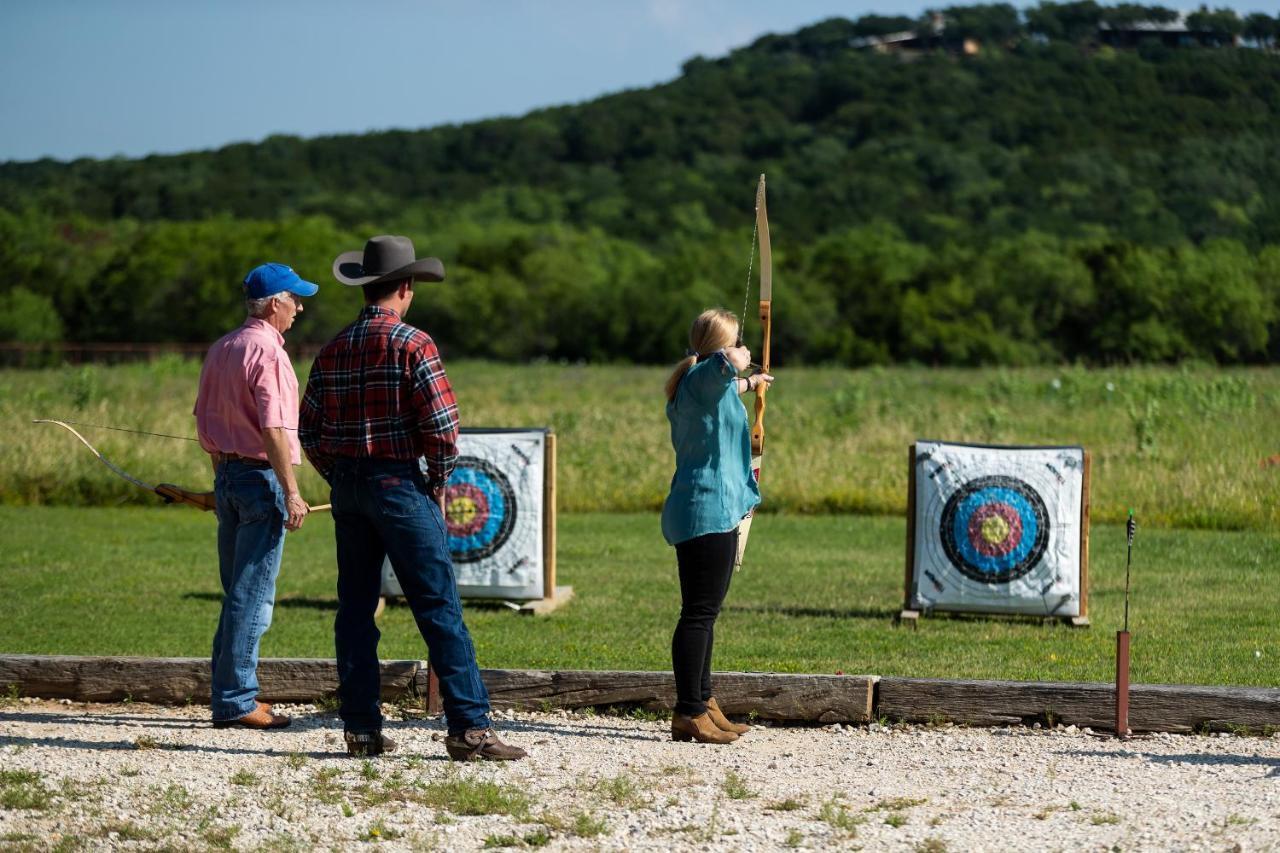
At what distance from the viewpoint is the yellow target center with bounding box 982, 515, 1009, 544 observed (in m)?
10.4

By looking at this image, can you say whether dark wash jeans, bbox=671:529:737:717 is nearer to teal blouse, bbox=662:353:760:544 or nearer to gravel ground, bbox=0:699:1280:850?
teal blouse, bbox=662:353:760:544

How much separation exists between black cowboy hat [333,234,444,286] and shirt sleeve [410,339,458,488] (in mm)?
352

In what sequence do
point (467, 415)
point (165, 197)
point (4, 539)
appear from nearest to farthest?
point (4, 539), point (467, 415), point (165, 197)

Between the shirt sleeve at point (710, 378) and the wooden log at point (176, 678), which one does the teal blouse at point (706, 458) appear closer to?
the shirt sleeve at point (710, 378)

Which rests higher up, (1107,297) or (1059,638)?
(1107,297)


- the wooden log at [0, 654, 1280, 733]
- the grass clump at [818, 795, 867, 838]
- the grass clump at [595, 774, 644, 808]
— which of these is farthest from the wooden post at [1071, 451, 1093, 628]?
the grass clump at [595, 774, 644, 808]

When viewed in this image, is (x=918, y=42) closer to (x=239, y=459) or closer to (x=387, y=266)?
(x=239, y=459)

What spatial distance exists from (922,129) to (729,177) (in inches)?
626

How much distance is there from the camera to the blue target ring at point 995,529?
10312mm

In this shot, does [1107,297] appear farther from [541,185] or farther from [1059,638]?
[1059,638]

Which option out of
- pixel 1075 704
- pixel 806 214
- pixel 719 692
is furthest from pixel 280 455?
pixel 806 214

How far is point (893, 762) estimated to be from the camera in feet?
21.5

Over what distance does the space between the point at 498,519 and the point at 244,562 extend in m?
4.22

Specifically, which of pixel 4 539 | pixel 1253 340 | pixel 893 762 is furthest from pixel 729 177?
pixel 893 762
